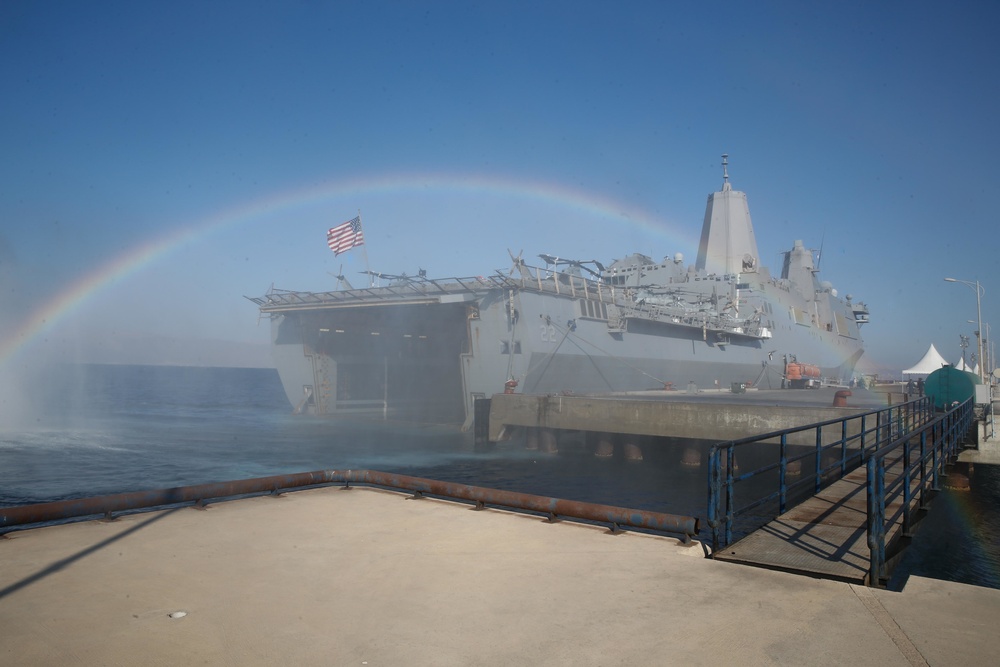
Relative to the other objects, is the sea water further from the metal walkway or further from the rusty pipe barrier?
the rusty pipe barrier

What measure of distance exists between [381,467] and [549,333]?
9.63 m

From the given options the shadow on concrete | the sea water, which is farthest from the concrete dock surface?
the sea water

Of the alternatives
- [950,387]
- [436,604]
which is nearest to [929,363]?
[950,387]

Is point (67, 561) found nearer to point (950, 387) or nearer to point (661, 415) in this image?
point (661, 415)

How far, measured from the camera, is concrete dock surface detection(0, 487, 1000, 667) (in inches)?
154

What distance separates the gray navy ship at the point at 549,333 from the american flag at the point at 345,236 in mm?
2085

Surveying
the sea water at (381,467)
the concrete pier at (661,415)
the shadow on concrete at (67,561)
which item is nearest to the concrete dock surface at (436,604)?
the shadow on concrete at (67,561)

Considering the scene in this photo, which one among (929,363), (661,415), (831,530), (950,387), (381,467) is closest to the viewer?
(831,530)

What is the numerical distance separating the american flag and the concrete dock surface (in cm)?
2248

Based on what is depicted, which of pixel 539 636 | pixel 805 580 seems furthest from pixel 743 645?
pixel 805 580

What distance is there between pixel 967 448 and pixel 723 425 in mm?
7293

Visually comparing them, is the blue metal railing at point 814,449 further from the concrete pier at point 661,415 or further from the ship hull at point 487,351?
the ship hull at point 487,351

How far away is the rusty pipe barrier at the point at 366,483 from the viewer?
261 inches

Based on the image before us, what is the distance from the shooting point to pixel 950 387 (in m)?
21.6
